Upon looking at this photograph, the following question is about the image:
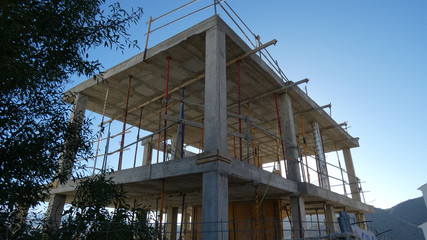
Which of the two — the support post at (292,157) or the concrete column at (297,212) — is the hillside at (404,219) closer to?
the support post at (292,157)

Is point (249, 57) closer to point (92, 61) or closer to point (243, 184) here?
point (243, 184)

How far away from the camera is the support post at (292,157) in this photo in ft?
36.3

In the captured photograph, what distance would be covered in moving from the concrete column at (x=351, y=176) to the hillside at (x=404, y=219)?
57.2 m

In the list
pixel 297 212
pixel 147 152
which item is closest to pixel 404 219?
pixel 147 152

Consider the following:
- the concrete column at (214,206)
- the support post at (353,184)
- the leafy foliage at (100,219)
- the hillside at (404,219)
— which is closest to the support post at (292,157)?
the concrete column at (214,206)

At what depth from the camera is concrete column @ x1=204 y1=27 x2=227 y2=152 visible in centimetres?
795

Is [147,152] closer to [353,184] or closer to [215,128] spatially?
[215,128]

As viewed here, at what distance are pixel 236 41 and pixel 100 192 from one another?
665 cm

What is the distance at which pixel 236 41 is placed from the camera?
1011 cm

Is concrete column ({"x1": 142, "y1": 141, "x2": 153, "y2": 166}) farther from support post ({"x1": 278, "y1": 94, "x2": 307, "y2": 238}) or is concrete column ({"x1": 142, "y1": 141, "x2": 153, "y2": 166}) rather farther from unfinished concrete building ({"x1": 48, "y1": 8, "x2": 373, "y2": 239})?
support post ({"x1": 278, "y1": 94, "x2": 307, "y2": 238})

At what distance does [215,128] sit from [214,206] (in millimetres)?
2139

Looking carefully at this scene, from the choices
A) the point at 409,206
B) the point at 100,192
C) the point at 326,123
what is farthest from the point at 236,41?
the point at 409,206

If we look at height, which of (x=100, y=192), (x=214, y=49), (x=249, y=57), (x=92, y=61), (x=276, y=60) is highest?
(x=276, y=60)

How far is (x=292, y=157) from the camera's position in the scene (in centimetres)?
1216
